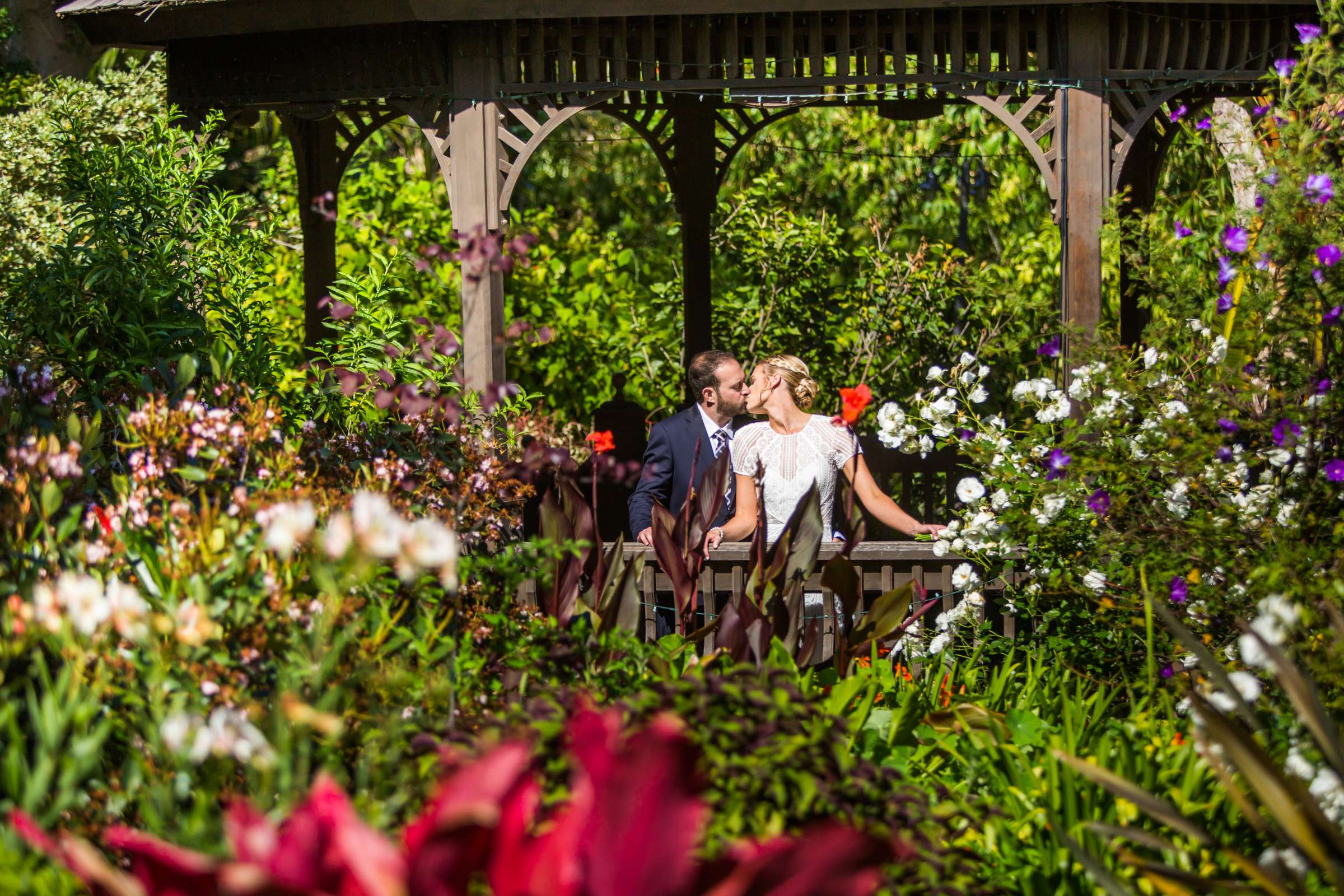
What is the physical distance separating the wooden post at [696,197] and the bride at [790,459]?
13.6ft

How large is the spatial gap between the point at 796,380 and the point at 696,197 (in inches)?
174

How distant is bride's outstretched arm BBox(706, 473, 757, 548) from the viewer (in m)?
5.25

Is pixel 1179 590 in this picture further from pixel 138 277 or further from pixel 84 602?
pixel 138 277

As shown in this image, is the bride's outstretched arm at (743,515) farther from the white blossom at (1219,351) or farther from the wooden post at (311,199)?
the wooden post at (311,199)

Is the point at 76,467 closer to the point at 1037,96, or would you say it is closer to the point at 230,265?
the point at 230,265

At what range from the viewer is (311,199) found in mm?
8273

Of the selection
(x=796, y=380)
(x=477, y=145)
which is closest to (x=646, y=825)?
(x=796, y=380)

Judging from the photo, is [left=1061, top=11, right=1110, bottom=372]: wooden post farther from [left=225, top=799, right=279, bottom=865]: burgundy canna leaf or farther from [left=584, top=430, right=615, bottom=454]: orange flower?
[left=225, top=799, right=279, bottom=865]: burgundy canna leaf

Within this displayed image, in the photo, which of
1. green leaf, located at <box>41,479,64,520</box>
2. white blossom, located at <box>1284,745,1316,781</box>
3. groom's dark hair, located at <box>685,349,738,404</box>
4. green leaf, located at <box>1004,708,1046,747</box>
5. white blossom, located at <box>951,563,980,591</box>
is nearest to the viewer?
white blossom, located at <box>1284,745,1316,781</box>

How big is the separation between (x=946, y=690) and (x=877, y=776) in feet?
6.40

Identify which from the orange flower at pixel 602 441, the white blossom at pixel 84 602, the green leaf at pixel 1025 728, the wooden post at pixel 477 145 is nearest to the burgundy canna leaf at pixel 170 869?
the white blossom at pixel 84 602

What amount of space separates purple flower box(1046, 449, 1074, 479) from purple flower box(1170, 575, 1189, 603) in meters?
0.57

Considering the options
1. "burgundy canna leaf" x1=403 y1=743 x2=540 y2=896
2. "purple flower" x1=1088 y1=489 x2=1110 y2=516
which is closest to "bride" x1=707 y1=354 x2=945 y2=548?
"purple flower" x1=1088 y1=489 x2=1110 y2=516

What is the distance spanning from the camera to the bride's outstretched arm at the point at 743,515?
5.25 meters
